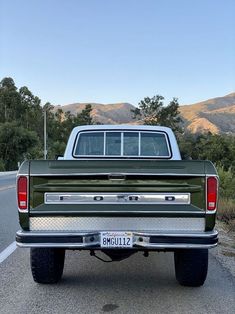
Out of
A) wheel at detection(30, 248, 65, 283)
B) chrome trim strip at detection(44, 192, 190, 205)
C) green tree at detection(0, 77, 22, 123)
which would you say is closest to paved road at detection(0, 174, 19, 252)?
wheel at detection(30, 248, 65, 283)

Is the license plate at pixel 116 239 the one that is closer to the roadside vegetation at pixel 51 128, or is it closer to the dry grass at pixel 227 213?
the dry grass at pixel 227 213

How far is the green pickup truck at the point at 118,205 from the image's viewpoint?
5293mm

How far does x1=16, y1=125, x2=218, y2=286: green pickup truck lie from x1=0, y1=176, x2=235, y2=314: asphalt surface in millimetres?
631

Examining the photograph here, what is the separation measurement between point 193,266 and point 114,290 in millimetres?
959

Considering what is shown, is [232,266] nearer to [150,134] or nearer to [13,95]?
[150,134]

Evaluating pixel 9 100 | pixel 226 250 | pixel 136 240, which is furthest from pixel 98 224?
pixel 9 100

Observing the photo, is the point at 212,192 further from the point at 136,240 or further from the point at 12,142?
the point at 12,142

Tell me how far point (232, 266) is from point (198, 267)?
5.22 feet

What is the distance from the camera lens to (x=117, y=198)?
535cm

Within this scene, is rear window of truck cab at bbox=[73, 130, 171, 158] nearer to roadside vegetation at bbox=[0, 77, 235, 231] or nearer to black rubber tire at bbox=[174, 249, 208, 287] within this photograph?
black rubber tire at bbox=[174, 249, 208, 287]

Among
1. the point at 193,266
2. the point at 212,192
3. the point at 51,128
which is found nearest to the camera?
the point at 212,192

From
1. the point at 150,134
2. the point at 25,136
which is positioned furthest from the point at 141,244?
the point at 25,136

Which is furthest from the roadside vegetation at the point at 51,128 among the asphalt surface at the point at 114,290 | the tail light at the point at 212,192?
the tail light at the point at 212,192

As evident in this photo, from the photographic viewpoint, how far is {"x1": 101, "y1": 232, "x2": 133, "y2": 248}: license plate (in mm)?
5320
